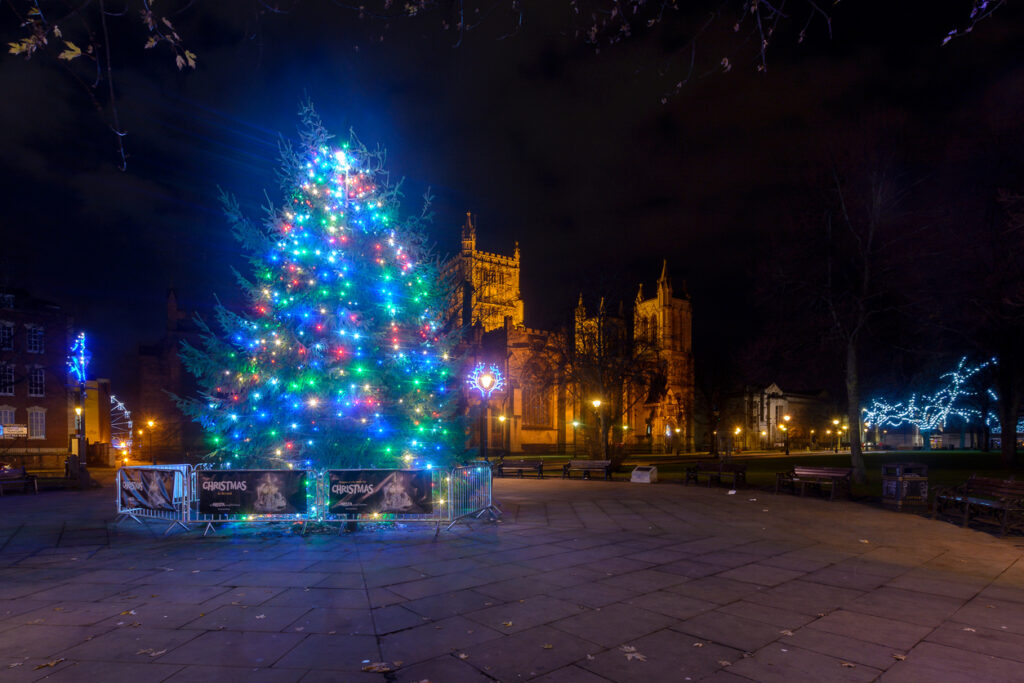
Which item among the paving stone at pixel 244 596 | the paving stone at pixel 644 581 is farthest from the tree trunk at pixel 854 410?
the paving stone at pixel 244 596

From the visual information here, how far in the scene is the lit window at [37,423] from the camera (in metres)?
40.2

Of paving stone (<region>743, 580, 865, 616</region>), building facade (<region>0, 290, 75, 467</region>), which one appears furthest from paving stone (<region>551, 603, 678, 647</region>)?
building facade (<region>0, 290, 75, 467</region>)

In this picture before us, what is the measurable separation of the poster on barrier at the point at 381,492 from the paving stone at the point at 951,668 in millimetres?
8136

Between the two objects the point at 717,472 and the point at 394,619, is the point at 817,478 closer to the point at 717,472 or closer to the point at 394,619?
the point at 717,472

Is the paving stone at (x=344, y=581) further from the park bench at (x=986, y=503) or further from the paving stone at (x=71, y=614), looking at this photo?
the park bench at (x=986, y=503)

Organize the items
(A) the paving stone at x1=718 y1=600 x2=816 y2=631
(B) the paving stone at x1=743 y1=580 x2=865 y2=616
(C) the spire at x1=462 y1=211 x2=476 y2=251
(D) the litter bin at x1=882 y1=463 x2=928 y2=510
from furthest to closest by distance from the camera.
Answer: (C) the spire at x1=462 y1=211 x2=476 y2=251 < (D) the litter bin at x1=882 y1=463 x2=928 y2=510 < (B) the paving stone at x1=743 y1=580 x2=865 y2=616 < (A) the paving stone at x1=718 y1=600 x2=816 y2=631

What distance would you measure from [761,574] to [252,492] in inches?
372

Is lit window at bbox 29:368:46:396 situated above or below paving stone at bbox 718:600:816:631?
above

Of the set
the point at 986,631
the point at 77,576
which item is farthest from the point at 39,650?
the point at 986,631

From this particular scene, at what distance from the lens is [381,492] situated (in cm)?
1113

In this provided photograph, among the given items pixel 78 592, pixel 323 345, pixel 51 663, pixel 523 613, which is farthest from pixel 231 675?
pixel 323 345

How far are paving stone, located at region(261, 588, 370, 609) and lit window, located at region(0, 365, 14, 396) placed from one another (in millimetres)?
44398

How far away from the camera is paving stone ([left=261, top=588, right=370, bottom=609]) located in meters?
6.76

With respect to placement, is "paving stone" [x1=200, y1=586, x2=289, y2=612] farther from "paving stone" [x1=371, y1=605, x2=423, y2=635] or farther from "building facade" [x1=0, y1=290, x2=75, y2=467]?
"building facade" [x1=0, y1=290, x2=75, y2=467]
